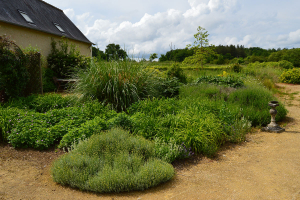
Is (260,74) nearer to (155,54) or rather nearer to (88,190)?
(155,54)

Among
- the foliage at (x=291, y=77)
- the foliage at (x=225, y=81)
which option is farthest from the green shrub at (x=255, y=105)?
the foliage at (x=291, y=77)

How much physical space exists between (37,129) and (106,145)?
66.3 inches

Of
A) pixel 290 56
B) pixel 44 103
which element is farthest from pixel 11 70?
pixel 290 56

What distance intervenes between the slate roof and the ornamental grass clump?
926 cm

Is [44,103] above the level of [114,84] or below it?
below

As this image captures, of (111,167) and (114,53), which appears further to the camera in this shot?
(114,53)

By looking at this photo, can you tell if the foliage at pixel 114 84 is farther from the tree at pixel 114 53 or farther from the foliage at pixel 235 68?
the foliage at pixel 235 68

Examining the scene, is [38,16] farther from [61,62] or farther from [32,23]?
[61,62]

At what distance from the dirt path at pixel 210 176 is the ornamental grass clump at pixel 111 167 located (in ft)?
0.35

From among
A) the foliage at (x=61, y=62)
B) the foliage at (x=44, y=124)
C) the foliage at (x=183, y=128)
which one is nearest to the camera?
the foliage at (x=183, y=128)

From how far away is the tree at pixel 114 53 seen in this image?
258 inches

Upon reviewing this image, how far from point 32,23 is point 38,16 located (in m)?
1.82

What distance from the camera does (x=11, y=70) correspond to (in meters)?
6.32

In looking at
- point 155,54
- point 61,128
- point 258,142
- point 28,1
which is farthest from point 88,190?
point 28,1
